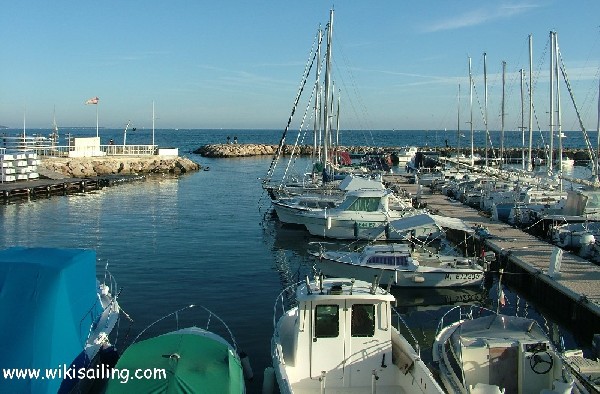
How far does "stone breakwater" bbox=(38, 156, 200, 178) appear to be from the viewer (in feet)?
211

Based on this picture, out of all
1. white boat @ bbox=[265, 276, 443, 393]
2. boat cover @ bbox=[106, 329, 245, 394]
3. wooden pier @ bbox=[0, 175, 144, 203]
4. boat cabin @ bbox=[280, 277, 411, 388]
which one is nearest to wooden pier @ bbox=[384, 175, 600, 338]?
white boat @ bbox=[265, 276, 443, 393]

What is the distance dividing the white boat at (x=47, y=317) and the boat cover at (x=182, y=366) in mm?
1575

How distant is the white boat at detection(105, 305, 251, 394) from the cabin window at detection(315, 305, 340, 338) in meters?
1.85

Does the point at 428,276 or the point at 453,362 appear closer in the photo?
the point at 453,362

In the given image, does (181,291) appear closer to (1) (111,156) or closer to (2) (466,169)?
(2) (466,169)

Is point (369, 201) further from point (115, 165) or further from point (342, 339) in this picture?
point (115, 165)

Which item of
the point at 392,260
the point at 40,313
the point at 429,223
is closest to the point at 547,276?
the point at 392,260

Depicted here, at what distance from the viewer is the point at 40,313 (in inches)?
506

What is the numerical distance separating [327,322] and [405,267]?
1159 cm

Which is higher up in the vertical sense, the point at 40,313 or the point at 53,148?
the point at 53,148

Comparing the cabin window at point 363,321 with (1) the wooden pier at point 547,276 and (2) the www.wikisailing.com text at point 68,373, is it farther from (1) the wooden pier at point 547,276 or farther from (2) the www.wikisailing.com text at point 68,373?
(1) the wooden pier at point 547,276

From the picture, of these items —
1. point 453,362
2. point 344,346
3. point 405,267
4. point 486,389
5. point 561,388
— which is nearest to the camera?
point 486,389

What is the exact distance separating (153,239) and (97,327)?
18.6 meters

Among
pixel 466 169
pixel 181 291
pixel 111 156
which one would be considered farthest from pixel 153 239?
pixel 111 156
